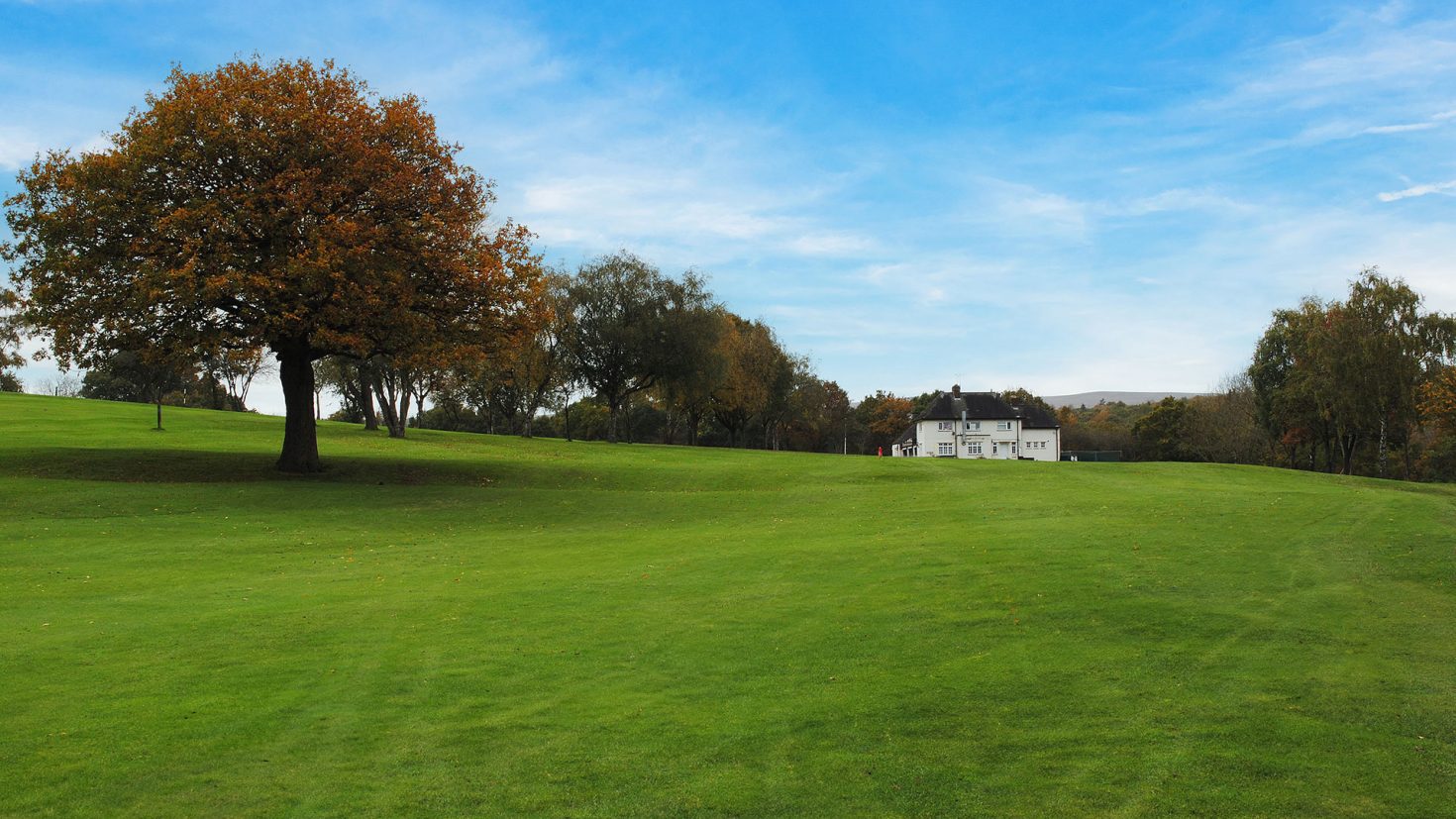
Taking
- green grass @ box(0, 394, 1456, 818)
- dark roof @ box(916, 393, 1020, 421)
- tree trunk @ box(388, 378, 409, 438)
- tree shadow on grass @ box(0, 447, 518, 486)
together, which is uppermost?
dark roof @ box(916, 393, 1020, 421)

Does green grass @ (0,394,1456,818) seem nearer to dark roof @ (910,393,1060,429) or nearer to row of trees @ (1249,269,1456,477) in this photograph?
row of trees @ (1249,269,1456,477)

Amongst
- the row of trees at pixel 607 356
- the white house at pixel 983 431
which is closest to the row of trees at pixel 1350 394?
the white house at pixel 983 431

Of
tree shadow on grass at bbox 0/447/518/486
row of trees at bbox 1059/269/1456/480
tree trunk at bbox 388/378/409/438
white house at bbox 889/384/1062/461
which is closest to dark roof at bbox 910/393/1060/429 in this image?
white house at bbox 889/384/1062/461

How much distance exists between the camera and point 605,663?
482 inches

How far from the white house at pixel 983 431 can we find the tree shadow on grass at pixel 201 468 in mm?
84315

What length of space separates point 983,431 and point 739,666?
11021cm

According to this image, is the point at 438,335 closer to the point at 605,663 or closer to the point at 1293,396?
the point at 605,663

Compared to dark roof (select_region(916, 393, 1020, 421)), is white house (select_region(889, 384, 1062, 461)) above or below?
below

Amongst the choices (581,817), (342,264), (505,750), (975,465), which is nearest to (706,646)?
(505,750)

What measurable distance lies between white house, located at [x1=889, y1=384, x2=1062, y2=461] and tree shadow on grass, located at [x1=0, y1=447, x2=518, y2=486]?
277 feet

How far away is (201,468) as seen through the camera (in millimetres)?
34656

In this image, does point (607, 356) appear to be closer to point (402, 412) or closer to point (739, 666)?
point (402, 412)

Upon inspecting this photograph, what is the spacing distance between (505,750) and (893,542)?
12.8 m

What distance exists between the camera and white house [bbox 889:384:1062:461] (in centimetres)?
11638
